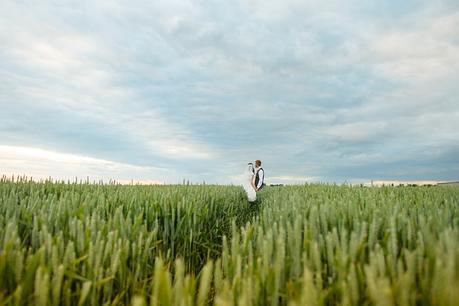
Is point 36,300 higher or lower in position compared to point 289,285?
lower

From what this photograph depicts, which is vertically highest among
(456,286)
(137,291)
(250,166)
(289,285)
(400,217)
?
(250,166)

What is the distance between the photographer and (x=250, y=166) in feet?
45.2

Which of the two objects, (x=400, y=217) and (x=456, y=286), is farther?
(x=400, y=217)

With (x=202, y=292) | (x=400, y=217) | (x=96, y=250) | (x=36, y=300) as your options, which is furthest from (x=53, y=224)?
(x=400, y=217)

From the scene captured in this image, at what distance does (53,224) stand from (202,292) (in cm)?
197

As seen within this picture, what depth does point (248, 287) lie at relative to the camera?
1.49 m

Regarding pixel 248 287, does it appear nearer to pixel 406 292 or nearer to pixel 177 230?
pixel 406 292

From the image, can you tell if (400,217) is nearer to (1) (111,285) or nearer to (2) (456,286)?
(2) (456,286)

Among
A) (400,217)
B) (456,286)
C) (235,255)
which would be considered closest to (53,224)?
(235,255)

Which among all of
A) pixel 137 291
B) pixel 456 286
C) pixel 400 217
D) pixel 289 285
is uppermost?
pixel 400 217

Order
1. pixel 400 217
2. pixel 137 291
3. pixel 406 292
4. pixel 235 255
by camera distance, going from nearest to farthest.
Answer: pixel 406 292, pixel 235 255, pixel 137 291, pixel 400 217

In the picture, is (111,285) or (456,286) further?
(111,285)

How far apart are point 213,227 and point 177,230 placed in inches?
43.5

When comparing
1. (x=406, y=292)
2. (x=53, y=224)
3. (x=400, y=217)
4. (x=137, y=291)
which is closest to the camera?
(x=406, y=292)
